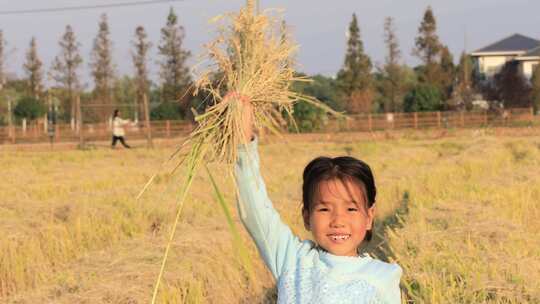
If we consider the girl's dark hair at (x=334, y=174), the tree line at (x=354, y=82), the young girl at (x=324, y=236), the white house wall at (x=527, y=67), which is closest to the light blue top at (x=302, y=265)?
the young girl at (x=324, y=236)

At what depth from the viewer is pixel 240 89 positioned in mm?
2557

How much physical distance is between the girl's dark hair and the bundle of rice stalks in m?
0.16

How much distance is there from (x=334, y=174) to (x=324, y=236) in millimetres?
179

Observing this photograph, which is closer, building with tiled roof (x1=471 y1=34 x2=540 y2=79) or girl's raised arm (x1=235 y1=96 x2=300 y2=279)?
girl's raised arm (x1=235 y1=96 x2=300 y2=279)

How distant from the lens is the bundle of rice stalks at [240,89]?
2514 millimetres

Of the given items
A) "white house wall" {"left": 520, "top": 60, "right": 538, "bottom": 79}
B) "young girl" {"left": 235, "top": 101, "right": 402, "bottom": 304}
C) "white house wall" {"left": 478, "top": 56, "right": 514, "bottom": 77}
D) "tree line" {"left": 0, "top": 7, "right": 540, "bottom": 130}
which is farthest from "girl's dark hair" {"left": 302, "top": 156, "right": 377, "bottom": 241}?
"white house wall" {"left": 478, "top": 56, "right": 514, "bottom": 77}

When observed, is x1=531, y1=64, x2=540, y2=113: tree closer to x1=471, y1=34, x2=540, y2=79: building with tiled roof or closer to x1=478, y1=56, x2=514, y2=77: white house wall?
x1=471, y1=34, x2=540, y2=79: building with tiled roof

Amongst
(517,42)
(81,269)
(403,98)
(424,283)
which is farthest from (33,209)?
(517,42)

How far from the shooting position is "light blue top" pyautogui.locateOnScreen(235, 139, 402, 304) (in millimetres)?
2299

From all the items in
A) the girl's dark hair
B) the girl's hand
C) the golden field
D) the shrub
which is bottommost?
the golden field

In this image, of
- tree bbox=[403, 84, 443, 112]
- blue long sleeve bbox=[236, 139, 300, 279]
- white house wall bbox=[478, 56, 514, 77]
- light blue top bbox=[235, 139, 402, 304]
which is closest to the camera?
light blue top bbox=[235, 139, 402, 304]

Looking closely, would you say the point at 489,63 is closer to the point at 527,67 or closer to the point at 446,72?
the point at 527,67

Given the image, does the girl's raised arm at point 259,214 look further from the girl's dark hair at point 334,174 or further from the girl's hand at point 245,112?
the girl's dark hair at point 334,174

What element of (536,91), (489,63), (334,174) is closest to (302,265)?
(334,174)
